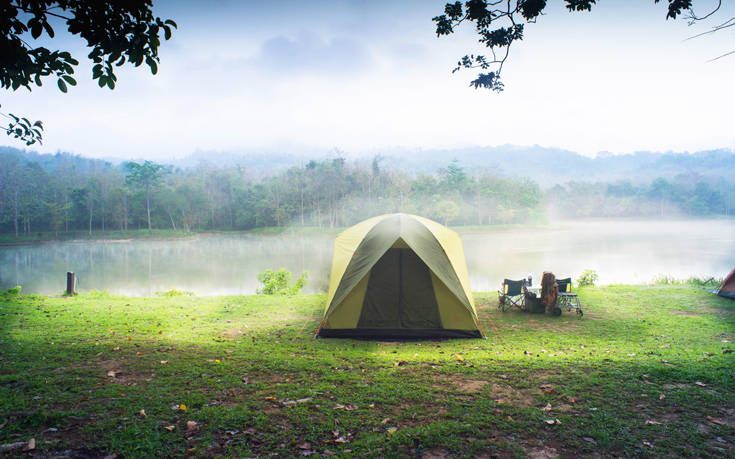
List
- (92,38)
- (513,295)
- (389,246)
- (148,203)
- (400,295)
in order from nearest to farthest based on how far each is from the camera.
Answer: (92,38)
(389,246)
(400,295)
(513,295)
(148,203)

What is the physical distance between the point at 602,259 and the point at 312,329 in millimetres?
19674

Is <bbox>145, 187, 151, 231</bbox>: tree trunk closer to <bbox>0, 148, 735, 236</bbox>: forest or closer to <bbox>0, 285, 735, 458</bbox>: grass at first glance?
<bbox>0, 148, 735, 236</bbox>: forest

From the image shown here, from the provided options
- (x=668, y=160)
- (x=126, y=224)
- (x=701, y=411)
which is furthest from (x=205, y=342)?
(x=668, y=160)

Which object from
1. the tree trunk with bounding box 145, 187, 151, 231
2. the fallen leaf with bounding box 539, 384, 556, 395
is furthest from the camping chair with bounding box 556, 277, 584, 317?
the tree trunk with bounding box 145, 187, 151, 231

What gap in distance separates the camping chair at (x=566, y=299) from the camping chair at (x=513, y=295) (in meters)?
0.61

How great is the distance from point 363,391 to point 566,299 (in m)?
5.19

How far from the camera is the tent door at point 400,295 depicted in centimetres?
548

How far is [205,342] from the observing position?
16.1 ft

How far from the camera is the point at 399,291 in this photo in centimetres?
557

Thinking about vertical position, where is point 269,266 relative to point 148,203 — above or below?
below

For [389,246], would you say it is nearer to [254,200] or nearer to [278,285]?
[278,285]

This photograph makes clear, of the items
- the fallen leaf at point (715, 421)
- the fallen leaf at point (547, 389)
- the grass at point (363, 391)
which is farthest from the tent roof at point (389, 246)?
the fallen leaf at point (715, 421)

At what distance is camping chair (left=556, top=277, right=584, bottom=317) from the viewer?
666 centimetres

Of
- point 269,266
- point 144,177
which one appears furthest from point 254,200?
point 269,266
